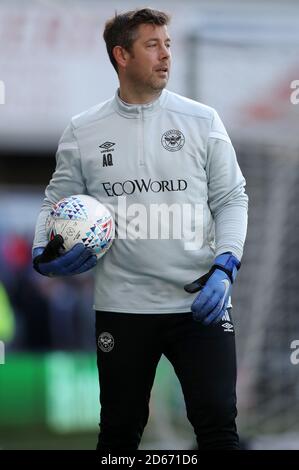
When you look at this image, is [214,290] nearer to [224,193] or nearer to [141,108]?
[224,193]

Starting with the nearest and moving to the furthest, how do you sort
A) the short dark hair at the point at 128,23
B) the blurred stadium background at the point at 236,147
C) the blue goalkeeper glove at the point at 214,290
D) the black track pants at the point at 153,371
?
1. the blue goalkeeper glove at the point at 214,290
2. the black track pants at the point at 153,371
3. the short dark hair at the point at 128,23
4. the blurred stadium background at the point at 236,147

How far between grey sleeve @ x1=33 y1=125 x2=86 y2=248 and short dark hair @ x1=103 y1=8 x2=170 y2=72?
35 cm

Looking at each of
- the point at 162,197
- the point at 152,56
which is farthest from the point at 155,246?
the point at 152,56

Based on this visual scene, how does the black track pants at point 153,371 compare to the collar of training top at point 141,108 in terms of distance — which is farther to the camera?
the collar of training top at point 141,108

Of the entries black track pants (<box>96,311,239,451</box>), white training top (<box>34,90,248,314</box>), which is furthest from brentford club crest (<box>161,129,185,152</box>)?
black track pants (<box>96,311,239,451</box>)

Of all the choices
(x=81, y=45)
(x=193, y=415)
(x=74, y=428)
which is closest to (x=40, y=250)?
(x=193, y=415)

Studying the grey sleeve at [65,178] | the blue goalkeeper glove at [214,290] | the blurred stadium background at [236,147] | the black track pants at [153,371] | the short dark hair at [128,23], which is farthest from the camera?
the blurred stadium background at [236,147]

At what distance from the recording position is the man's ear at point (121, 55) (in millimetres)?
4074

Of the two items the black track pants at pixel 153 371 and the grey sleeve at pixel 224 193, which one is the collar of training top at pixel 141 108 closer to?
the grey sleeve at pixel 224 193

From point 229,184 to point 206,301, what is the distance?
48 cm

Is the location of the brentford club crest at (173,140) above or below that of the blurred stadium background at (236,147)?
below

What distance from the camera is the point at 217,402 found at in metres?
3.89

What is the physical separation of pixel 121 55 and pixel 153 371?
1175 millimetres

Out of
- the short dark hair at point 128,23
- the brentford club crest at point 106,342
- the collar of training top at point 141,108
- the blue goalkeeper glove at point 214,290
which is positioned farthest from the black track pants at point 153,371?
the short dark hair at point 128,23
